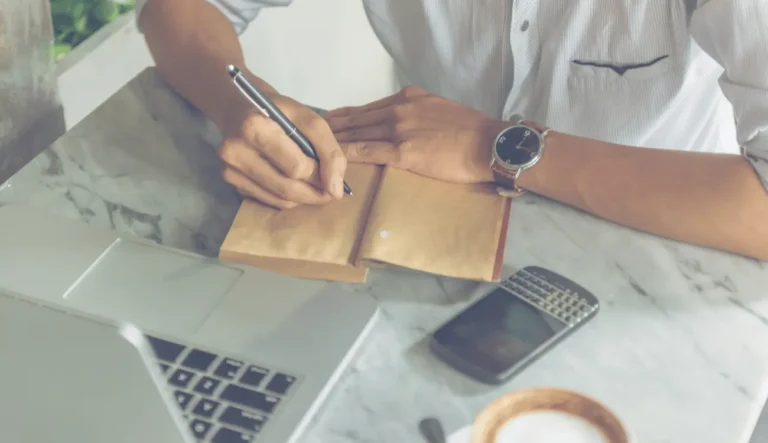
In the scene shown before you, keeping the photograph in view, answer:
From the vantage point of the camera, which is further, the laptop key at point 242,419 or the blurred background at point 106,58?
the blurred background at point 106,58

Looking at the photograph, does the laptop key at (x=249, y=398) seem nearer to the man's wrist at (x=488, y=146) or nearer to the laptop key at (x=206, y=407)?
the laptop key at (x=206, y=407)

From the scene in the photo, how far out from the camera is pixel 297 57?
182 centimetres

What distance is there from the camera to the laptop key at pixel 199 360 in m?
0.56

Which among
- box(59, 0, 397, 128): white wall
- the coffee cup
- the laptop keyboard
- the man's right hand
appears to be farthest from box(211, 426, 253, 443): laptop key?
box(59, 0, 397, 128): white wall

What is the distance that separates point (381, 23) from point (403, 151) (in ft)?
1.30

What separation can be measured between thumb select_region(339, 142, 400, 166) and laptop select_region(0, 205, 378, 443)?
175 millimetres

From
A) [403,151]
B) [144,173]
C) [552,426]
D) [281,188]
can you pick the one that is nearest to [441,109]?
[403,151]

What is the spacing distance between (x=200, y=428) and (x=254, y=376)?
0.18 feet

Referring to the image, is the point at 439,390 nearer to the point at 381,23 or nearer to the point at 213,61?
the point at 213,61

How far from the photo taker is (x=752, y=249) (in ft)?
2.28

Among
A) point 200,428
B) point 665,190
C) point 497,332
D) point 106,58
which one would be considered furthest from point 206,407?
point 106,58

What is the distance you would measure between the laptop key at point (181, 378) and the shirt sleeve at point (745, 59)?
0.53 m

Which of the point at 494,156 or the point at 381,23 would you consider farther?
the point at 381,23

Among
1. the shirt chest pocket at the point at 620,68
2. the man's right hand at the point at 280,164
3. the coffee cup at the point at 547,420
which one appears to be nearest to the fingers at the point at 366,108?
the man's right hand at the point at 280,164
